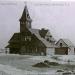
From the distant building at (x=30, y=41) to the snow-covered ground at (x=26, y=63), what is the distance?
4.1 inches

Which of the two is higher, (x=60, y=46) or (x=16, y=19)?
(x=16, y=19)

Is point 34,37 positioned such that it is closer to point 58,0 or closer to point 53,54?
point 53,54

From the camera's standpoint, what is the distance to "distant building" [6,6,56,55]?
13.6 feet

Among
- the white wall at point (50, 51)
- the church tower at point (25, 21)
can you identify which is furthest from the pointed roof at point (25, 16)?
the white wall at point (50, 51)

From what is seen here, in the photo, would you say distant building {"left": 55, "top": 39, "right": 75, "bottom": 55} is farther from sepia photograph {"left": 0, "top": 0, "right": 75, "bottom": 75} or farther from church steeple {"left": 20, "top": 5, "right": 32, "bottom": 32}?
church steeple {"left": 20, "top": 5, "right": 32, "bottom": 32}

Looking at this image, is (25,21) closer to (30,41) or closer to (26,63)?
(30,41)

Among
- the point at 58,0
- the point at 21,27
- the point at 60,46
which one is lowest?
the point at 60,46

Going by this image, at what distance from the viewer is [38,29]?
13.5 feet

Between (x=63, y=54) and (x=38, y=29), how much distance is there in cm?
52

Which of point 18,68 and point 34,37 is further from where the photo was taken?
point 34,37

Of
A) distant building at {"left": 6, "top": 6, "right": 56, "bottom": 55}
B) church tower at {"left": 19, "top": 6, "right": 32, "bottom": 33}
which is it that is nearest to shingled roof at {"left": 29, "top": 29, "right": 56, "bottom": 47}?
distant building at {"left": 6, "top": 6, "right": 56, "bottom": 55}

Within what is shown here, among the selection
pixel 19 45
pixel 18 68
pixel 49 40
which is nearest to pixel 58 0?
pixel 49 40

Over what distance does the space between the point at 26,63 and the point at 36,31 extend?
0.50 m

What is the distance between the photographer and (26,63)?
3.98m
